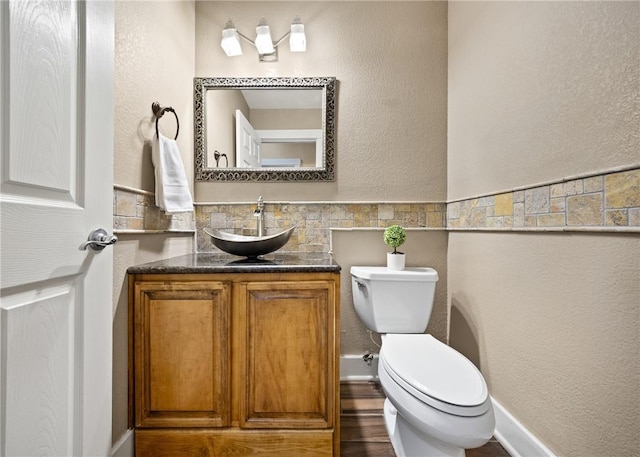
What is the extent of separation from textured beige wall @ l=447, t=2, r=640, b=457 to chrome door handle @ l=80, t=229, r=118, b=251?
4.83ft

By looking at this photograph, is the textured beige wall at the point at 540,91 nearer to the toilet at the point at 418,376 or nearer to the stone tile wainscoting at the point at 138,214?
the toilet at the point at 418,376

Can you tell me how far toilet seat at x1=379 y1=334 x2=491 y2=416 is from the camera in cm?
100

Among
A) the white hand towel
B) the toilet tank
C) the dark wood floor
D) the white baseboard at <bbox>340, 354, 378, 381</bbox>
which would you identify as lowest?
the dark wood floor

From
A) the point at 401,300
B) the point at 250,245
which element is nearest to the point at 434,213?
the point at 401,300

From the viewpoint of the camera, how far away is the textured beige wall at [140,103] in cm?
119

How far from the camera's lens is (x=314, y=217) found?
201cm

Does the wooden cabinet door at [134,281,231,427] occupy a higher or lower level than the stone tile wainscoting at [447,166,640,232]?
lower

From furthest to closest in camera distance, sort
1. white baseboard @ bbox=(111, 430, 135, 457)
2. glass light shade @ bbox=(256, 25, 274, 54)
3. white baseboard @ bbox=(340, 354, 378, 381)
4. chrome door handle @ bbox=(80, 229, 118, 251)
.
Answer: white baseboard @ bbox=(340, 354, 378, 381)
glass light shade @ bbox=(256, 25, 274, 54)
white baseboard @ bbox=(111, 430, 135, 457)
chrome door handle @ bbox=(80, 229, 118, 251)

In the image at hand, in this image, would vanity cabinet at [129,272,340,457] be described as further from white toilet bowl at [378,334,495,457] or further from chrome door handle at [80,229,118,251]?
chrome door handle at [80,229,118,251]

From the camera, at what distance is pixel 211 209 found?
202 centimetres

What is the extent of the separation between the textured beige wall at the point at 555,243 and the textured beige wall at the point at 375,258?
0.81 feet

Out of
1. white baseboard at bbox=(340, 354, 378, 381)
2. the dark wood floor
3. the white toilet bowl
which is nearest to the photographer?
the white toilet bowl

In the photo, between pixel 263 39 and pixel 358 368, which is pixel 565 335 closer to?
pixel 358 368

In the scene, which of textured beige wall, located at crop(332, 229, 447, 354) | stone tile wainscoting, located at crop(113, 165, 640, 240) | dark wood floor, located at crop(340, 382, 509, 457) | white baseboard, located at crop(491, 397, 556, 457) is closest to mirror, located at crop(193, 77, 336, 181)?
stone tile wainscoting, located at crop(113, 165, 640, 240)
